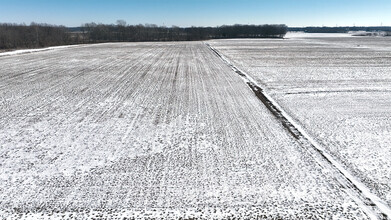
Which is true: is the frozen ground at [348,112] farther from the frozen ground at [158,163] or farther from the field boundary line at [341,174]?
the frozen ground at [158,163]

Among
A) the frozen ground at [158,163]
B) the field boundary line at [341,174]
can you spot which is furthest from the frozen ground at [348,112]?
the frozen ground at [158,163]

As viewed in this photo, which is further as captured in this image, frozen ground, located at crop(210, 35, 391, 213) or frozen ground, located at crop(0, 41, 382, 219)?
frozen ground, located at crop(210, 35, 391, 213)

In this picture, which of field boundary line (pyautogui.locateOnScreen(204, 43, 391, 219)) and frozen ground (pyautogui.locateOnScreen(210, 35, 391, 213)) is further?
frozen ground (pyautogui.locateOnScreen(210, 35, 391, 213))

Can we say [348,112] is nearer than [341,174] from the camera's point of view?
No

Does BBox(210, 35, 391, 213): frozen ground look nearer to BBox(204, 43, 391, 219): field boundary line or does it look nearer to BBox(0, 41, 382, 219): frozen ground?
BBox(204, 43, 391, 219): field boundary line

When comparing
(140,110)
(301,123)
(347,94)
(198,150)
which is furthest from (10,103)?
(347,94)

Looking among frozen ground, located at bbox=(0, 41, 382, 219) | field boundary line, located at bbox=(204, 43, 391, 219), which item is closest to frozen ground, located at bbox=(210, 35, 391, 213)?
field boundary line, located at bbox=(204, 43, 391, 219)

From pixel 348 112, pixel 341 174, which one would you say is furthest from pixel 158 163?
pixel 348 112

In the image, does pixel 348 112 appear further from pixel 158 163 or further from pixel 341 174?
pixel 158 163

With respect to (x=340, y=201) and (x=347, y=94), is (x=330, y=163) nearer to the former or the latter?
(x=340, y=201)
